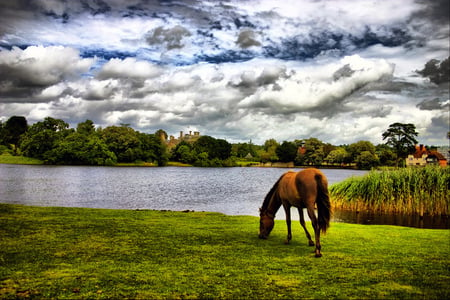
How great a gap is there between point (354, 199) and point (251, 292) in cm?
2050

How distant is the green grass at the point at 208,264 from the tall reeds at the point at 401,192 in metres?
10.9

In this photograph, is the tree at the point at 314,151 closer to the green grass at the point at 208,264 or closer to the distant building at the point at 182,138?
the distant building at the point at 182,138

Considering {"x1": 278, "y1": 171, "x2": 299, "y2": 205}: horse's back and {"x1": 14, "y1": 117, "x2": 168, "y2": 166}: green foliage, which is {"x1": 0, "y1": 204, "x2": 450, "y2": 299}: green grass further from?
{"x1": 14, "y1": 117, "x2": 168, "y2": 166}: green foliage

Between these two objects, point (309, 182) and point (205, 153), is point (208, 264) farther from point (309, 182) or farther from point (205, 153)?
point (205, 153)

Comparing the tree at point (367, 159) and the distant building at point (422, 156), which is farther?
the tree at point (367, 159)

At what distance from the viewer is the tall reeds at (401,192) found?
21.6 m

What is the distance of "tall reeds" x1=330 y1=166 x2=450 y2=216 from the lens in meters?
21.6

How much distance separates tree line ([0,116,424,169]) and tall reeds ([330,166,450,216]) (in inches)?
2457

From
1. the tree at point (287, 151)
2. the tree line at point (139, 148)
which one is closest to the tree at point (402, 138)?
the tree line at point (139, 148)

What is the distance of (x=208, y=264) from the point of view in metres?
7.52

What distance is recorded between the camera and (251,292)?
228 inches

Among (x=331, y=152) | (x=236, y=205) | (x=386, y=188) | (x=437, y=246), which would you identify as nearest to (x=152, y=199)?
(x=236, y=205)

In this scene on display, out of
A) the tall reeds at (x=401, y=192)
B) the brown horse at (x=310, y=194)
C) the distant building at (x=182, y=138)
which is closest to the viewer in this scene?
the brown horse at (x=310, y=194)

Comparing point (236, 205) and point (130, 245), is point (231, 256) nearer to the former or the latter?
point (130, 245)
